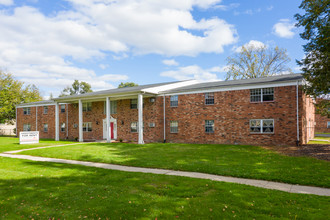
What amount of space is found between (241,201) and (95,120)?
25.2 metres

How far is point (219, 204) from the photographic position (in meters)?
5.79

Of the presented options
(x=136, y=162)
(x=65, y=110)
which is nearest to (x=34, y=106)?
(x=65, y=110)

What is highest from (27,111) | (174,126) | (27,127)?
(27,111)

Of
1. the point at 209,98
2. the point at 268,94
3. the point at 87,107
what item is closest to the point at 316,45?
the point at 268,94

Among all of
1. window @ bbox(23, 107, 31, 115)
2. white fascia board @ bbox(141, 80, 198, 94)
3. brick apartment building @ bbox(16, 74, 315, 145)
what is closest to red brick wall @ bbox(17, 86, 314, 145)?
brick apartment building @ bbox(16, 74, 315, 145)

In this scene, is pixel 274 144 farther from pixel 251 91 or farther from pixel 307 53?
pixel 307 53

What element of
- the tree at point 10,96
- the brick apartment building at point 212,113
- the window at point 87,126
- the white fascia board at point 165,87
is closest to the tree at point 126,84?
the tree at point 10,96

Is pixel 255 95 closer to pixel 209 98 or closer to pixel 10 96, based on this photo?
pixel 209 98

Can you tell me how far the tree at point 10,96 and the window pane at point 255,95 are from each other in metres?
40.5

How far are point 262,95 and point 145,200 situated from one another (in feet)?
49.8

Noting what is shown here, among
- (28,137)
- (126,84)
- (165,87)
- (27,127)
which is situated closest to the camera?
(28,137)

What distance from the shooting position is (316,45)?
14727 mm

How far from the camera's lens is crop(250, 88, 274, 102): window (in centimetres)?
1820

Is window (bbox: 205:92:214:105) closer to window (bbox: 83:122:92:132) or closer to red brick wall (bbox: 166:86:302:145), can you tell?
red brick wall (bbox: 166:86:302:145)
